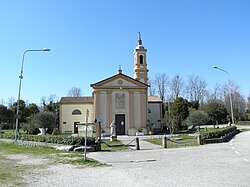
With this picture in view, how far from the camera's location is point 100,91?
3900 cm

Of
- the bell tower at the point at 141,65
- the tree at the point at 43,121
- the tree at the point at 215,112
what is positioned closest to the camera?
the tree at the point at 43,121

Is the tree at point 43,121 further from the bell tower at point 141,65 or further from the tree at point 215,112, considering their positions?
the tree at point 215,112

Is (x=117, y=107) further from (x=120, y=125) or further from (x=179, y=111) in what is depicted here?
(x=179, y=111)

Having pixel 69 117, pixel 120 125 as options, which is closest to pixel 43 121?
pixel 69 117

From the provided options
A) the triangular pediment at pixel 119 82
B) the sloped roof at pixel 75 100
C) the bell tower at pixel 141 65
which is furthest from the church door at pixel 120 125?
the bell tower at pixel 141 65

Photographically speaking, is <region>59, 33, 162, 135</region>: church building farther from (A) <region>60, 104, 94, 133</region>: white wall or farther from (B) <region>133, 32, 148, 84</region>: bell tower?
(B) <region>133, 32, 148, 84</region>: bell tower

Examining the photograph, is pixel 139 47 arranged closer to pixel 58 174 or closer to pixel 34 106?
pixel 34 106

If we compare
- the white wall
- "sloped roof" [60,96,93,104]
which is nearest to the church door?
the white wall

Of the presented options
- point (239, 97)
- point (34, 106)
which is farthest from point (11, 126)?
point (239, 97)

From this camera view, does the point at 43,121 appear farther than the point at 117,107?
Yes

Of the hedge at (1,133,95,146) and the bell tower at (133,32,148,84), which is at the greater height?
the bell tower at (133,32,148,84)

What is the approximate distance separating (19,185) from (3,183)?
57 cm

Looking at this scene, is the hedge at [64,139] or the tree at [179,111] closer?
the hedge at [64,139]

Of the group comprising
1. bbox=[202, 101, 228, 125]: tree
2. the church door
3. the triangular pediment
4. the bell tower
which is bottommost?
the church door
